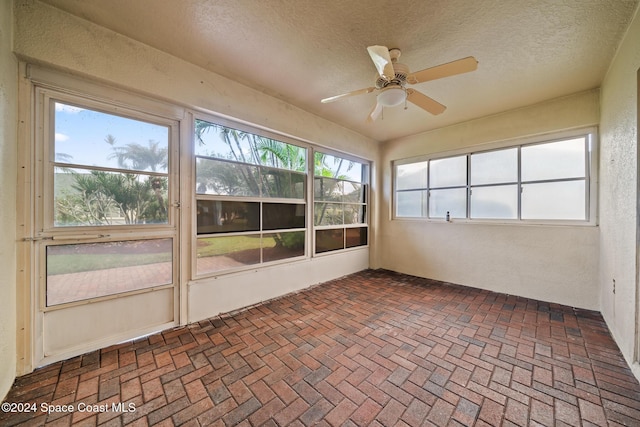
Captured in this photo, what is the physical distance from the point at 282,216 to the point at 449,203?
2.83 metres

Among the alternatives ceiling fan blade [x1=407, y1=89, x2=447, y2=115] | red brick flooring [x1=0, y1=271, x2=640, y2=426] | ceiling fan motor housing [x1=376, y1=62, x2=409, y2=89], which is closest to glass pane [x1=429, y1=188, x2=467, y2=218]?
red brick flooring [x1=0, y1=271, x2=640, y2=426]

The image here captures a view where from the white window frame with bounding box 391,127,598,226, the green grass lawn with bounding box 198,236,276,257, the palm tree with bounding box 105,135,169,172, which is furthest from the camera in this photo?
the white window frame with bounding box 391,127,598,226

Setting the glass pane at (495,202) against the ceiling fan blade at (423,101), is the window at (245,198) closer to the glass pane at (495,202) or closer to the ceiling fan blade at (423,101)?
the ceiling fan blade at (423,101)

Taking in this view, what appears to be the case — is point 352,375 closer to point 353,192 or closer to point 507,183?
point 353,192

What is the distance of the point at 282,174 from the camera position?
328 centimetres

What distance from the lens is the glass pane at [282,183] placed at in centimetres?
309

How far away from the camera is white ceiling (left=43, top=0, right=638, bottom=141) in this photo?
1.66 metres

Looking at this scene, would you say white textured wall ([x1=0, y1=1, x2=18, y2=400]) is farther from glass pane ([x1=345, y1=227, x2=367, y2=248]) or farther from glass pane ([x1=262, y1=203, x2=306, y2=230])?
glass pane ([x1=345, y1=227, x2=367, y2=248])

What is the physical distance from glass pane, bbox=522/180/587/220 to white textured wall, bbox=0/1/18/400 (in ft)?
17.1

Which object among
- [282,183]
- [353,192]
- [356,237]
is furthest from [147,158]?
[356,237]

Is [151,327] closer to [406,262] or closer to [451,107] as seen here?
[406,262]

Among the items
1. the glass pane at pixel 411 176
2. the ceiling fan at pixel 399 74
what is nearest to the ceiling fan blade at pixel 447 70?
the ceiling fan at pixel 399 74

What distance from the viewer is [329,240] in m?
3.99

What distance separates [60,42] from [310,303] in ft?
10.8
